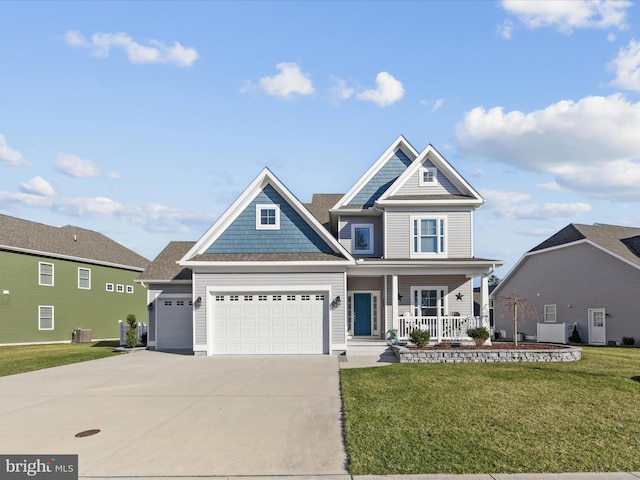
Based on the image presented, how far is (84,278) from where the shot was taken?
107 ft

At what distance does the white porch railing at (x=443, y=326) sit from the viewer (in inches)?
751

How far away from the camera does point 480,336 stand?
17000 millimetres

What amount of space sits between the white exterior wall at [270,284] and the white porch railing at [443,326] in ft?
8.58

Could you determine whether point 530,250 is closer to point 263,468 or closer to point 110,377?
point 110,377

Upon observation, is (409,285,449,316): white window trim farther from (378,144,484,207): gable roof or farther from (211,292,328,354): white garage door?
(211,292,328,354): white garage door

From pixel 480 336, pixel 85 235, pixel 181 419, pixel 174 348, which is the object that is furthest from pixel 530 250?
pixel 85 235

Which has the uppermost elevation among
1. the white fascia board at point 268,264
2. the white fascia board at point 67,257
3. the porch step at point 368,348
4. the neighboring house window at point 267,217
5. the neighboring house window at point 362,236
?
the neighboring house window at point 267,217

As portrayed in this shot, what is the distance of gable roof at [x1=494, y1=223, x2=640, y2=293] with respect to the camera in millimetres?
25141

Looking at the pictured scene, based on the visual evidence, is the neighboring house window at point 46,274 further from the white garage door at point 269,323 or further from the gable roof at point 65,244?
the white garage door at point 269,323

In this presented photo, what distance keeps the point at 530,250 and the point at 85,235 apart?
31.0 m

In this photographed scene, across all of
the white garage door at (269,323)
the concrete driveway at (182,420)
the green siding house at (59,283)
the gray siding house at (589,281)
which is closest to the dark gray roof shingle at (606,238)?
the gray siding house at (589,281)

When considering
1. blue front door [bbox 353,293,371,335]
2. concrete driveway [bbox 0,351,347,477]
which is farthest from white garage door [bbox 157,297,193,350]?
blue front door [bbox 353,293,371,335]

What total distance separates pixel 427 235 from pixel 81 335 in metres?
22.6

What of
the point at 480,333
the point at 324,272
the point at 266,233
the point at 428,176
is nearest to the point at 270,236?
the point at 266,233
